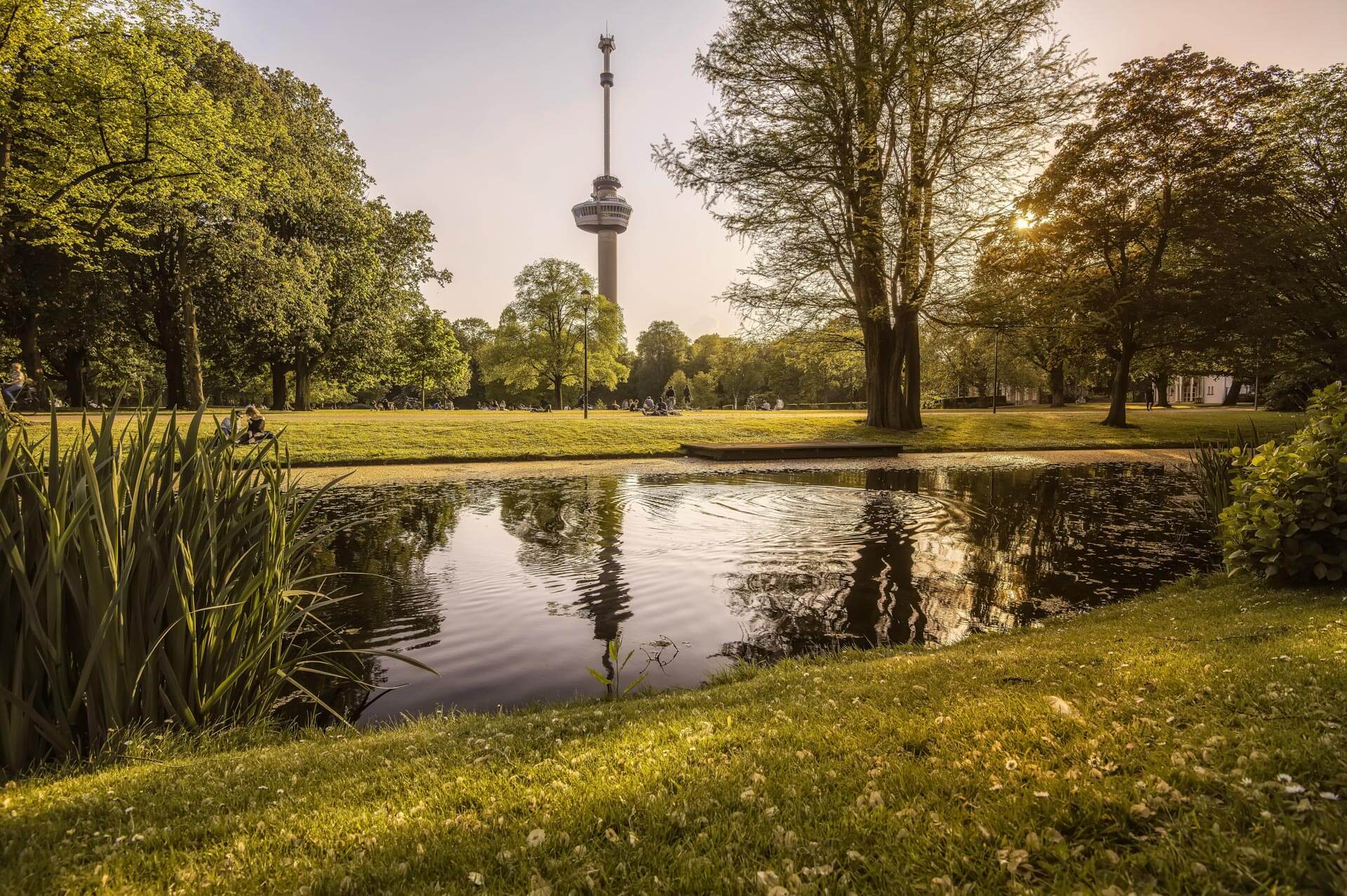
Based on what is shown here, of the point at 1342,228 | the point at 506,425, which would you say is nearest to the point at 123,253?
the point at 506,425

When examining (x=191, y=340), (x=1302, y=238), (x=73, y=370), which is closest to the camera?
(x=1302, y=238)

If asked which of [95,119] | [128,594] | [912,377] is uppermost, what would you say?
[95,119]

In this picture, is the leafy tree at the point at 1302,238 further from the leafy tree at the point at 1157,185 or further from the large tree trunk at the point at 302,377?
the large tree trunk at the point at 302,377

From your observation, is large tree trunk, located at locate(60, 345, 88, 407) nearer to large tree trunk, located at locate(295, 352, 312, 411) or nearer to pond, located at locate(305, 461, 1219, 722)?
large tree trunk, located at locate(295, 352, 312, 411)

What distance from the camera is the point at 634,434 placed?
2938 centimetres

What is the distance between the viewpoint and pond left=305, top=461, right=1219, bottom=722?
21.2 ft

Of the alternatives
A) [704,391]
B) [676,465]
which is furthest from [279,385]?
[704,391]

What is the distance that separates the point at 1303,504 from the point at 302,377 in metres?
45.6

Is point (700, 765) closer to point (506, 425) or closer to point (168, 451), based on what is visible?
point (168, 451)

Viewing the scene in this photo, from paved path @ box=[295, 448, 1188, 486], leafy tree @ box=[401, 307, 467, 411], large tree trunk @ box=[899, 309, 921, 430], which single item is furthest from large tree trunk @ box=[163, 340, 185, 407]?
large tree trunk @ box=[899, 309, 921, 430]

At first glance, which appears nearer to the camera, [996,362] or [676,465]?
[676,465]

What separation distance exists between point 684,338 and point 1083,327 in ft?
329

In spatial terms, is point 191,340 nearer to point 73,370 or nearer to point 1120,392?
point 73,370

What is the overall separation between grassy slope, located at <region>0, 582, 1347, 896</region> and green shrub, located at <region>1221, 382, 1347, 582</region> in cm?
288
